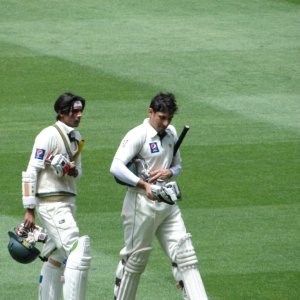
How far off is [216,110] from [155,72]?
234cm

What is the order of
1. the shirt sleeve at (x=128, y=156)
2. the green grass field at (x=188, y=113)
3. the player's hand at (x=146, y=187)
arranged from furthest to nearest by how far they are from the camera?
1. the green grass field at (x=188, y=113)
2. the shirt sleeve at (x=128, y=156)
3. the player's hand at (x=146, y=187)

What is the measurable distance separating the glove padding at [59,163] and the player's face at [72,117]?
38 centimetres

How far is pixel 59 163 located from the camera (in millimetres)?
11172

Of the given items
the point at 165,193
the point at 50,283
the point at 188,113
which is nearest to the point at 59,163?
the point at 165,193

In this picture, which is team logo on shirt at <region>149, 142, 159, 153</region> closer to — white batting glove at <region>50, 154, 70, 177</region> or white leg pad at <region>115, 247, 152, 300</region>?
white batting glove at <region>50, 154, 70, 177</region>

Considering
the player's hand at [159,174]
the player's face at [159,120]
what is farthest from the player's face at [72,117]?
the player's hand at [159,174]

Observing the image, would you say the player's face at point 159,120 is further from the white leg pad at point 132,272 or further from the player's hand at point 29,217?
the player's hand at point 29,217

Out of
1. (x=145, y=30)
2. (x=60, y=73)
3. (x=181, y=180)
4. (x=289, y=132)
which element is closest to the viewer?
(x=181, y=180)

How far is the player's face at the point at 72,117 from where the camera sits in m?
11.4

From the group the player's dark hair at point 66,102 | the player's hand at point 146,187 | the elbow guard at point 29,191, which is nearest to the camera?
the player's hand at point 146,187

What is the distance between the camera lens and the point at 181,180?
1630 cm

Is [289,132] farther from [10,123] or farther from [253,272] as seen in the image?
[253,272]

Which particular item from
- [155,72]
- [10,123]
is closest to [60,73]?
[155,72]

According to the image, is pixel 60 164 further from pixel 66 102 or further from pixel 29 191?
pixel 66 102
